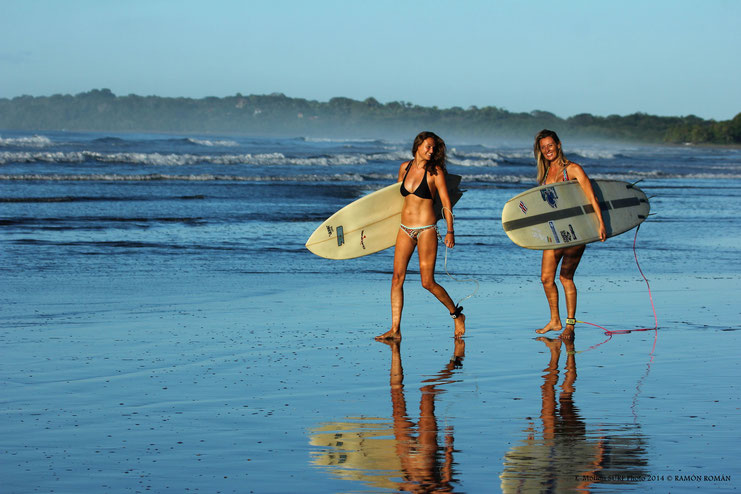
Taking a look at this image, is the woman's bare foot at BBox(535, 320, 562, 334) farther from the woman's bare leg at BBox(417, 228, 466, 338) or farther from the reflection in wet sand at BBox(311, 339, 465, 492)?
the reflection in wet sand at BBox(311, 339, 465, 492)

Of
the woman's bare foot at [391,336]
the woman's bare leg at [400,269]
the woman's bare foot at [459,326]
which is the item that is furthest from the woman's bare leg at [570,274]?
the woman's bare foot at [391,336]

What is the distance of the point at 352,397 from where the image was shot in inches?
208

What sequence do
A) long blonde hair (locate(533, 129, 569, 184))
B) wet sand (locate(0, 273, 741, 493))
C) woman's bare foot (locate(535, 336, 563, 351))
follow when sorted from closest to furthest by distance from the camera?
wet sand (locate(0, 273, 741, 493)) < woman's bare foot (locate(535, 336, 563, 351)) < long blonde hair (locate(533, 129, 569, 184))

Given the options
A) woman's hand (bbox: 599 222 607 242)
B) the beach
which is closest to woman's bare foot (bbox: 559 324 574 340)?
the beach

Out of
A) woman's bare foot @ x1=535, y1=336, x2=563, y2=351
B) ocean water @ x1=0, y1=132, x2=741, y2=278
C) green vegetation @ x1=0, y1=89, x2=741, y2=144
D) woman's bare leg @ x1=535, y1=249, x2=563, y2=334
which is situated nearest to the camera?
woman's bare foot @ x1=535, y1=336, x2=563, y2=351

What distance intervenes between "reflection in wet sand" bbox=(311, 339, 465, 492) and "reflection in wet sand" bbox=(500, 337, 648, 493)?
32 centimetres

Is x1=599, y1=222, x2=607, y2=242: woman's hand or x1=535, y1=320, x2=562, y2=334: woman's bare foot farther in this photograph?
x1=599, y1=222, x2=607, y2=242: woman's hand

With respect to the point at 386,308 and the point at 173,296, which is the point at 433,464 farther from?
the point at 173,296

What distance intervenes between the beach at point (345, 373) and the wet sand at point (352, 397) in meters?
0.02

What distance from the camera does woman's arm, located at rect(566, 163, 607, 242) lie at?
298 inches

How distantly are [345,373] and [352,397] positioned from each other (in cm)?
63

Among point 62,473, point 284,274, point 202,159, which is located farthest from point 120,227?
point 202,159

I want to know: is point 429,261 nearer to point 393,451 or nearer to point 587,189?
point 587,189

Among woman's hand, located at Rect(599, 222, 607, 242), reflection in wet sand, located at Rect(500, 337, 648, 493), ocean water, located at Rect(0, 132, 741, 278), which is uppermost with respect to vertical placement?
woman's hand, located at Rect(599, 222, 607, 242)
